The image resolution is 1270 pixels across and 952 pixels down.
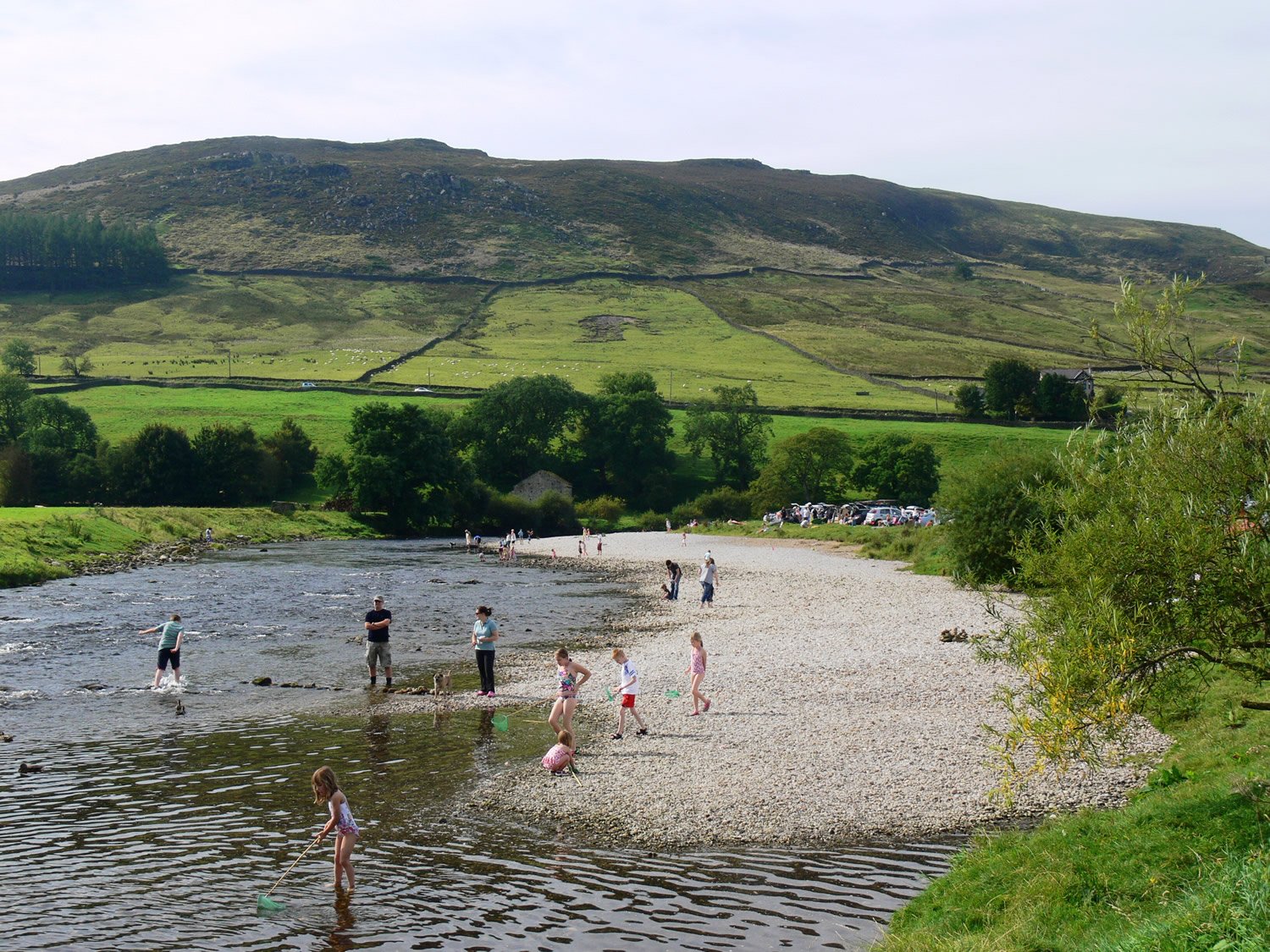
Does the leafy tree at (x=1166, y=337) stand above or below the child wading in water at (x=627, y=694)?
above

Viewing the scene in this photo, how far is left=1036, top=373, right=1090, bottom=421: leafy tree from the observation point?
411 feet

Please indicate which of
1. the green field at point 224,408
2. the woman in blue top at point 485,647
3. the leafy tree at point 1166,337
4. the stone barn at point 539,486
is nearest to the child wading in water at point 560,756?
the woman in blue top at point 485,647

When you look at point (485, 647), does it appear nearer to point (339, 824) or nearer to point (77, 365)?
point (339, 824)

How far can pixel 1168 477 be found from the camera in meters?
12.4

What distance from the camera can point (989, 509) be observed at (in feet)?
145

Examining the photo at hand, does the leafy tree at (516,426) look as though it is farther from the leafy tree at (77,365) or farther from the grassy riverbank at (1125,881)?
the grassy riverbank at (1125,881)

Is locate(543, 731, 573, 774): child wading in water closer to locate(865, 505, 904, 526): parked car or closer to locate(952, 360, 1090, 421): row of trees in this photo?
locate(865, 505, 904, 526): parked car

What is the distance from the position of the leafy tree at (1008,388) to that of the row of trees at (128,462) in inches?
3120

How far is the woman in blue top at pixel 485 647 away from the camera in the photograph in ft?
Result: 86.4

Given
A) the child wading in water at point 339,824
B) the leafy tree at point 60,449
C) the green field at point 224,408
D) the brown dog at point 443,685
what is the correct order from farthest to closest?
the green field at point 224,408, the leafy tree at point 60,449, the brown dog at point 443,685, the child wading in water at point 339,824

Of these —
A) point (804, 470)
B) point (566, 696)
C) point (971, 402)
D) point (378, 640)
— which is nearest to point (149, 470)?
point (804, 470)

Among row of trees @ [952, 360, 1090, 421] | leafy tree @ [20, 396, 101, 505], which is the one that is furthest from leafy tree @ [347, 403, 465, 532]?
row of trees @ [952, 360, 1090, 421]

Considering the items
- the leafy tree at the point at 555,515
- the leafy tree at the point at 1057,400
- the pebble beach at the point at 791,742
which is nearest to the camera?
the pebble beach at the point at 791,742

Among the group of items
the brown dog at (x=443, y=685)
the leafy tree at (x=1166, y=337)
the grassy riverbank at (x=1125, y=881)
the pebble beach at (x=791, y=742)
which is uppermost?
the leafy tree at (x=1166, y=337)
